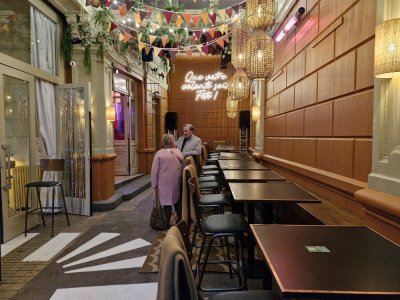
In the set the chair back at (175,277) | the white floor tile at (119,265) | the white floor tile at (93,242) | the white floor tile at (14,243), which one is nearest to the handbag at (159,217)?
the white floor tile at (93,242)

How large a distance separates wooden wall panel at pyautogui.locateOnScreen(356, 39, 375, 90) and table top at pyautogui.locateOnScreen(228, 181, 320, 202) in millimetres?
994

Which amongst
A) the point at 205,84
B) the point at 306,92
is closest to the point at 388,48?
the point at 306,92

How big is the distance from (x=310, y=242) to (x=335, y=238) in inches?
6.3

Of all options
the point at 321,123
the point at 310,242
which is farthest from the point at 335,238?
the point at 321,123

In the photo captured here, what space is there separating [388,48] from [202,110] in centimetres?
1168

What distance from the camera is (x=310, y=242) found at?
58.9 inches

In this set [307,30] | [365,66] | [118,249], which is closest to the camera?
[365,66]

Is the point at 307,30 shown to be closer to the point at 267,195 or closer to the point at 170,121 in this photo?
the point at 267,195

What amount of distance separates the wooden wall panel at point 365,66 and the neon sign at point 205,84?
1061 cm

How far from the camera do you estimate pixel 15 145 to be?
15.0 feet

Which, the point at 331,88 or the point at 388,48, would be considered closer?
the point at 388,48

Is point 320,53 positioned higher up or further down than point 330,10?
further down

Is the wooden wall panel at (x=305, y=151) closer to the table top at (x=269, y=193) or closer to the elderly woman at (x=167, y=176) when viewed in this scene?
the table top at (x=269, y=193)

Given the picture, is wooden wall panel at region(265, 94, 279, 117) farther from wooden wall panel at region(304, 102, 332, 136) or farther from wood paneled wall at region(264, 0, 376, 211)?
wooden wall panel at region(304, 102, 332, 136)
